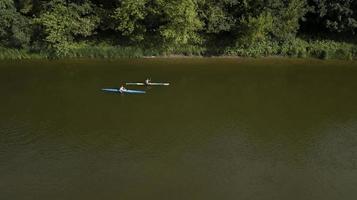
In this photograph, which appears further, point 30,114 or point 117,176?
point 30,114

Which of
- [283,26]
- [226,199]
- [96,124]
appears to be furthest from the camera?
[283,26]

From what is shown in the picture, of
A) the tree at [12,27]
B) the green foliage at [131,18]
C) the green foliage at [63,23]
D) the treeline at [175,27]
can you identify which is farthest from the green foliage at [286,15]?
the tree at [12,27]

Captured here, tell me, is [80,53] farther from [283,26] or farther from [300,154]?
[300,154]

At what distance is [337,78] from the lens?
34.8 metres

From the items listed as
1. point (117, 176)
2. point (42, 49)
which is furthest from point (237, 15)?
point (117, 176)

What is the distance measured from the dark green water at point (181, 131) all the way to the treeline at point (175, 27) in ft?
4.94

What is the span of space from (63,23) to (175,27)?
754 centimetres

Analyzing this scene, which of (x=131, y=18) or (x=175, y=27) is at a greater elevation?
(x=131, y=18)

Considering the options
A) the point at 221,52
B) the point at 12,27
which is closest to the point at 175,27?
the point at 221,52

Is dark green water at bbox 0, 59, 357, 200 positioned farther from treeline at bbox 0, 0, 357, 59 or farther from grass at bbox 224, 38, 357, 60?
treeline at bbox 0, 0, 357, 59

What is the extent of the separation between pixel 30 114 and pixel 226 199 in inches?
500

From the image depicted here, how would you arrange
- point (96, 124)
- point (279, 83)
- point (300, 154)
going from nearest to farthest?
point (300, 154) < point (96, 124) < point (279, 83)

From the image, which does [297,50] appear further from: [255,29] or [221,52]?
[221,52]

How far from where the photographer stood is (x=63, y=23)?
3838 centimetres
